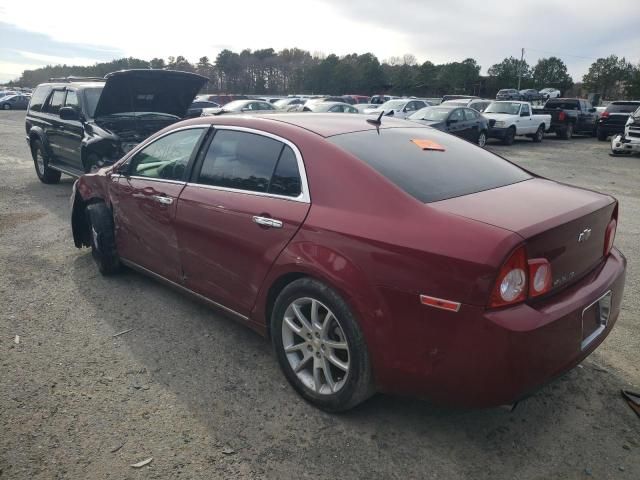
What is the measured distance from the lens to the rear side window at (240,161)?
3.12 m

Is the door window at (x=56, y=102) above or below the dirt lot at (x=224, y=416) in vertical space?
above

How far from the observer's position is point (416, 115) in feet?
53.8

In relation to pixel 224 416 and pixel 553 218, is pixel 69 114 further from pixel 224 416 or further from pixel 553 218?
pixel 553 218

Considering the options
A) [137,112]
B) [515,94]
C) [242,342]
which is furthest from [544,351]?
[515,94]

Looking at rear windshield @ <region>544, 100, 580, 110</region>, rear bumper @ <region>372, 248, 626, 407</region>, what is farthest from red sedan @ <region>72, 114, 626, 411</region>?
rear windshield @ <region>544, 100, 580, 110</region>

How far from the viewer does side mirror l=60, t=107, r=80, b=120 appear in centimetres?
800

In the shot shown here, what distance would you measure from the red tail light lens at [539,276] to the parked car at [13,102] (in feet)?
165

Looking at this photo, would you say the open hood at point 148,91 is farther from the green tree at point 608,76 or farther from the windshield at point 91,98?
the green tree at point 608,76

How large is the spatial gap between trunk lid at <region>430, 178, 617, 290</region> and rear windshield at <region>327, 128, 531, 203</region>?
12 cm

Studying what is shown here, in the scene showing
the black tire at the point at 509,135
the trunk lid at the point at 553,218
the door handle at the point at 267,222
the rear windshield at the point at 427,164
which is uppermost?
the rear windshield at the point at 427,164

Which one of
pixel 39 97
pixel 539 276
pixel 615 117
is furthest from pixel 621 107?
pixel 539 276

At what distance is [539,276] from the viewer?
7.46ft

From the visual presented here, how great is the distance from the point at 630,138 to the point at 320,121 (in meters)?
16.0

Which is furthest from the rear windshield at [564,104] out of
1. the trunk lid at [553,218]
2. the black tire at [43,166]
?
the trunk lid at [553,218]
